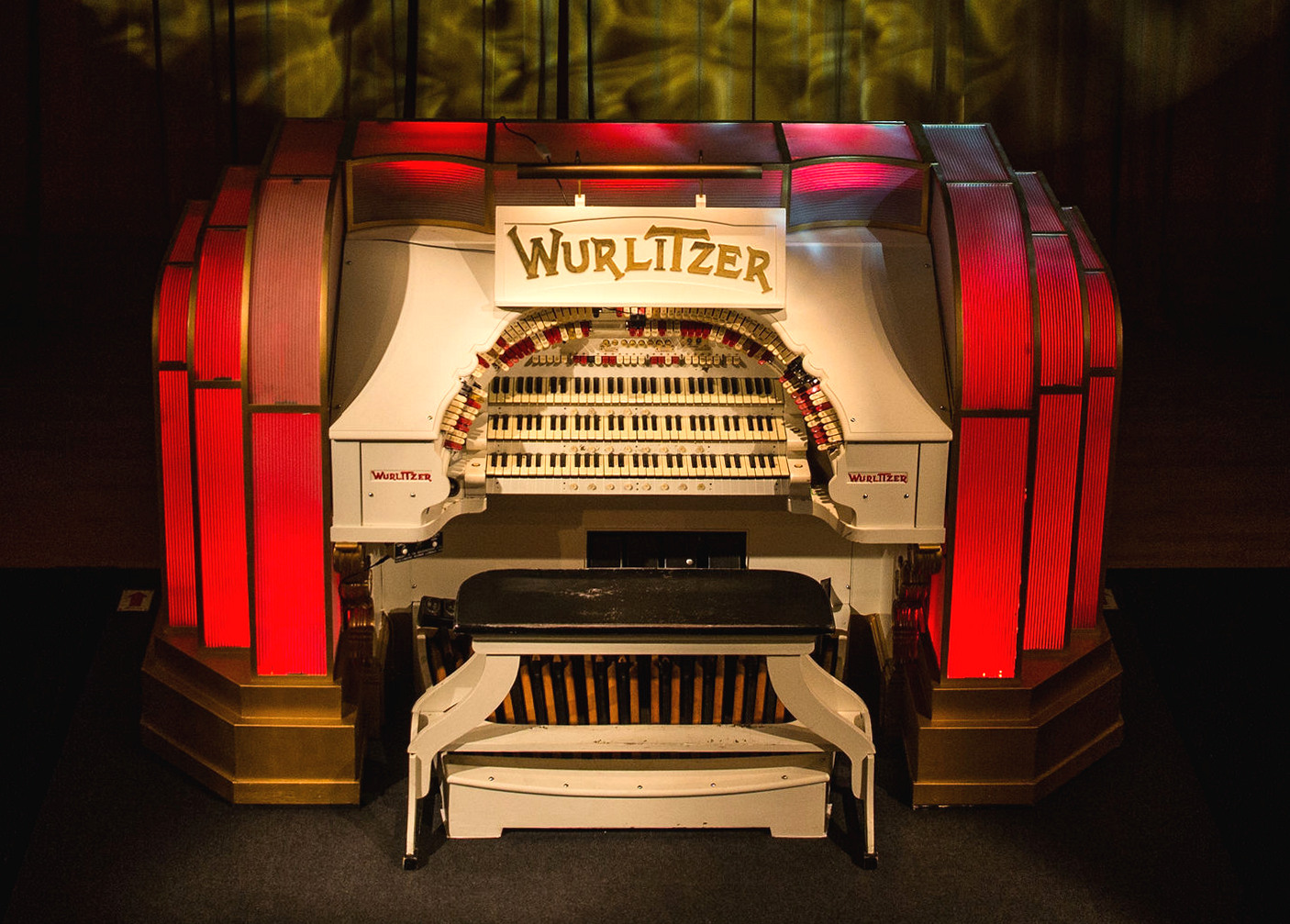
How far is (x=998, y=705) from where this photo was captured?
4.01 m

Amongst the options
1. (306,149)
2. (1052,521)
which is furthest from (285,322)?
(1052,521)

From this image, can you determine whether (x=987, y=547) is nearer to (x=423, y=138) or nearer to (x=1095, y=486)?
(x=1095, y=486)

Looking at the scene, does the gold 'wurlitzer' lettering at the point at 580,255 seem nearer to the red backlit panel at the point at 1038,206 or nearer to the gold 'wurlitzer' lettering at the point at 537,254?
the gold 'wurlitzer' lettering at the point at 537,254

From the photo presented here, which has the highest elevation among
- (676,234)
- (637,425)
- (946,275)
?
(676,234)

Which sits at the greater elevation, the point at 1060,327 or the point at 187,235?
the point at 187,235

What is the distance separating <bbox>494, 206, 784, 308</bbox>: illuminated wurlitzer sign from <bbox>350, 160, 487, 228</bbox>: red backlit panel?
0.47 meters

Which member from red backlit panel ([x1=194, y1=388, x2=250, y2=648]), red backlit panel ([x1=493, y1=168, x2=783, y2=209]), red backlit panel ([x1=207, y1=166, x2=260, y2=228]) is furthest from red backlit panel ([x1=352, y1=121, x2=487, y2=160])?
red backlit panel ([x1=194, y1=388, x2=250, y2=648])

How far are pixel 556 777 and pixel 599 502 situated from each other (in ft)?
3.42

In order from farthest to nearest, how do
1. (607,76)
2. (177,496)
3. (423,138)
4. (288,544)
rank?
(607,76)
(423,138)
(177,496)
(288,544)

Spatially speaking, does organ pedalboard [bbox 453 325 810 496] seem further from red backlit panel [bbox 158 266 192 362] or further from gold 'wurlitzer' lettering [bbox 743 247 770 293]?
red backlit panel [bbox 158 266 192 362]

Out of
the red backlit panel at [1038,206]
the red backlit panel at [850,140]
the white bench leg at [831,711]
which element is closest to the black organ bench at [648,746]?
the white bench leg at [831,711]

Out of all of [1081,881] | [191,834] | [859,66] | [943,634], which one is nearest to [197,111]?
[859,66]

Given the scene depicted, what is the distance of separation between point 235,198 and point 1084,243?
108 inches

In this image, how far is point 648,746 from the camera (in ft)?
12.4
